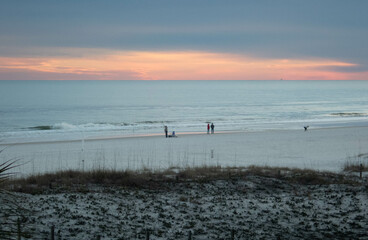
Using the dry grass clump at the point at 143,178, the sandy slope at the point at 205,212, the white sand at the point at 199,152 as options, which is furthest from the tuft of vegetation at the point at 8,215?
the white sand at the point at 199,152

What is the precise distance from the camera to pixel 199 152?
31.4m

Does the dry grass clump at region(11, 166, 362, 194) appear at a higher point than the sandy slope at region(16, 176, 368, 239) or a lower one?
higher

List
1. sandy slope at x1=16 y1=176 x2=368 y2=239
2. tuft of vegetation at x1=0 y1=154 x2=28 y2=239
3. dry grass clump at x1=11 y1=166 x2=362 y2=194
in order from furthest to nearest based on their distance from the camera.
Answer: dry grass clump at x1=11 y1=166 x2=362 y2=194
sandy slope at x1=16 y1=176 x2=368 y2=239
tuft of vegetation at x1=0 y1=154 x2=28 y2=239

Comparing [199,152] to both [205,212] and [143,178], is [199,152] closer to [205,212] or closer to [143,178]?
[143,178]

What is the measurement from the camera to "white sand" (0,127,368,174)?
81.6ft

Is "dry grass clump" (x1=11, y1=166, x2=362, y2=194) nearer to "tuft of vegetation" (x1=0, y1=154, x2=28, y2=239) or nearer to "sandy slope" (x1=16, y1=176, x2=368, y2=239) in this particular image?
"sandy slope" (x1=16, y1=176, x2=368, y2=239)

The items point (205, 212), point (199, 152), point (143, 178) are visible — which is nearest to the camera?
point (205, 212)

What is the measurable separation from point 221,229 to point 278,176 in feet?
23.0

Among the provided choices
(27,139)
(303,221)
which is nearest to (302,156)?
(303,221)

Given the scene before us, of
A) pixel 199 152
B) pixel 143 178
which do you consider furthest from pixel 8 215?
pixel 199 152

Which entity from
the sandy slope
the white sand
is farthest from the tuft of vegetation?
the white sand

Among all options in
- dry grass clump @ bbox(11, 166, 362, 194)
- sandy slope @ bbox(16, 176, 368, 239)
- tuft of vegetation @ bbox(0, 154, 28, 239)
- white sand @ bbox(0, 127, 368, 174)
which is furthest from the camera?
white sand @ bbox(0, 127, 368, 174)

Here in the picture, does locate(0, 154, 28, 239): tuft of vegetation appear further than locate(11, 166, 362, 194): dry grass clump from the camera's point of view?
No

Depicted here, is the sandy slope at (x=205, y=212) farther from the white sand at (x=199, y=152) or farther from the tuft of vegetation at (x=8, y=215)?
the white sand at (x=199, y=152)
